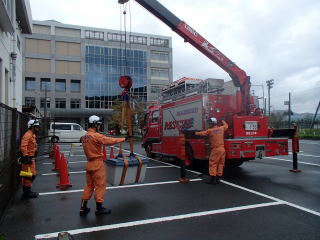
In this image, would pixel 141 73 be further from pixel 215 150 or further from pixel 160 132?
pixel 215 150

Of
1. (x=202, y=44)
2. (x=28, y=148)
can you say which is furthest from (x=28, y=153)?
(x=202, y=44)

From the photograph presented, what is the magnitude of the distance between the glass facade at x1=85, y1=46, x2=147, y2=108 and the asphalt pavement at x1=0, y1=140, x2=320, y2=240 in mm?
54241

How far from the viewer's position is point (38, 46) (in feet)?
189

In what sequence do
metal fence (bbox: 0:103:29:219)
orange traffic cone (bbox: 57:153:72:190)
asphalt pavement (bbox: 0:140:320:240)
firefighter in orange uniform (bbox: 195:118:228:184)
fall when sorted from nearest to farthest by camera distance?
asphalt pavement (bbox: 0:140:320:240) → metal fence (bbox: 0:103:29:219) → orange traffic cone (bbox: 57:153:72:190) → firefighter in orange uniform (bbox: 195:118:228:184)

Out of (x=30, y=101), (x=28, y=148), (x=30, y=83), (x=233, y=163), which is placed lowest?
(x=233, y=163)

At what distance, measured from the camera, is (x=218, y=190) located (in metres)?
7.27

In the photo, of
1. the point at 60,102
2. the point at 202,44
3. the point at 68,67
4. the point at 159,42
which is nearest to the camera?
the point at 202,44

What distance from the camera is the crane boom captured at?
405 inches

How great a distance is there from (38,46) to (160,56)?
24.8 m

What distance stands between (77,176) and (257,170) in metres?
Result: 5.98

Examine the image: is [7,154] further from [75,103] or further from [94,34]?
[94,34]

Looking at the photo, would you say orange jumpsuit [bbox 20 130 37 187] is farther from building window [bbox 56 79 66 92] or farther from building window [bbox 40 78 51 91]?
building window [bbox 56 79 66 92]

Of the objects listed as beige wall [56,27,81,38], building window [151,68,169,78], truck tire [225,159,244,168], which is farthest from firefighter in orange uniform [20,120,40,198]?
building window [151,68,169,78]

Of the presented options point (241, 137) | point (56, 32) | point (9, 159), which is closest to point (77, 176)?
point (9, 159)
